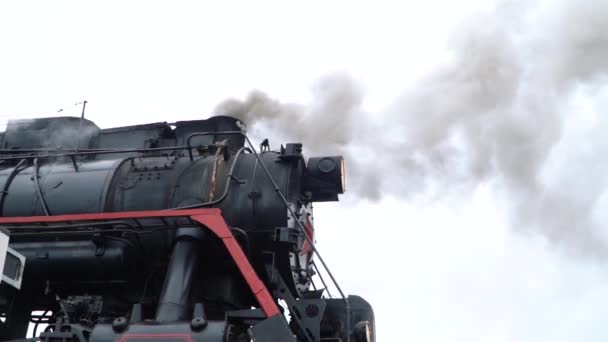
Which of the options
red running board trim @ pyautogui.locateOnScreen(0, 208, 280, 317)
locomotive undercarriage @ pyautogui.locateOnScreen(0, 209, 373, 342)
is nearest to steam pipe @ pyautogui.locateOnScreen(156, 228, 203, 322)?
locomotive undercarriage @ pyautogui.locateOnScreen(0, 209, 373, 342)

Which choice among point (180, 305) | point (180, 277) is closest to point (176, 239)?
point (180, 277)

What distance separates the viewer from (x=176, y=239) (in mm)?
5926

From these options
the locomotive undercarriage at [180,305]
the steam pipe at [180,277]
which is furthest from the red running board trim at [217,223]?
the steam pipe at [180,277]

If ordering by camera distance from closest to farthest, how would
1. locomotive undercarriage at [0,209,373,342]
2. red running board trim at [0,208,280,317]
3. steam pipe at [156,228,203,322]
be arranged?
locomotive undercarriage at [0,209,373,342] → red running board trim at [0,208,280,317] → steam pipe at [156,228,203,322]

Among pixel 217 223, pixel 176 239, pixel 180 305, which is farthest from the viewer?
pixel 176 239

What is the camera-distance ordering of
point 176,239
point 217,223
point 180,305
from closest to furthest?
point 180,305, point 217,223, point 176,239

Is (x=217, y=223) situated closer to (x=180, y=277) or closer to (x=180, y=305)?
(x=180, y=277)

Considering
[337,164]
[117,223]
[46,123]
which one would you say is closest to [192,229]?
[117,223]

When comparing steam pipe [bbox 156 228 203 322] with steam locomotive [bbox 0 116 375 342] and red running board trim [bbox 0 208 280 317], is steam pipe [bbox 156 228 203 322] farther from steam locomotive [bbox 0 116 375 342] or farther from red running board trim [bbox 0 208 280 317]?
red running board trim [bbox 0 208 280 317]

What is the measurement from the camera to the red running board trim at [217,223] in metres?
5.33

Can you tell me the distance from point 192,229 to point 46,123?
2849 millimetres

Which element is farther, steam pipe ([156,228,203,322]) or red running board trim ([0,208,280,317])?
steam pipe ([156,228,203,322])

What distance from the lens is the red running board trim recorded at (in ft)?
17.5

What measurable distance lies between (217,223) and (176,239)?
0.53 metres
